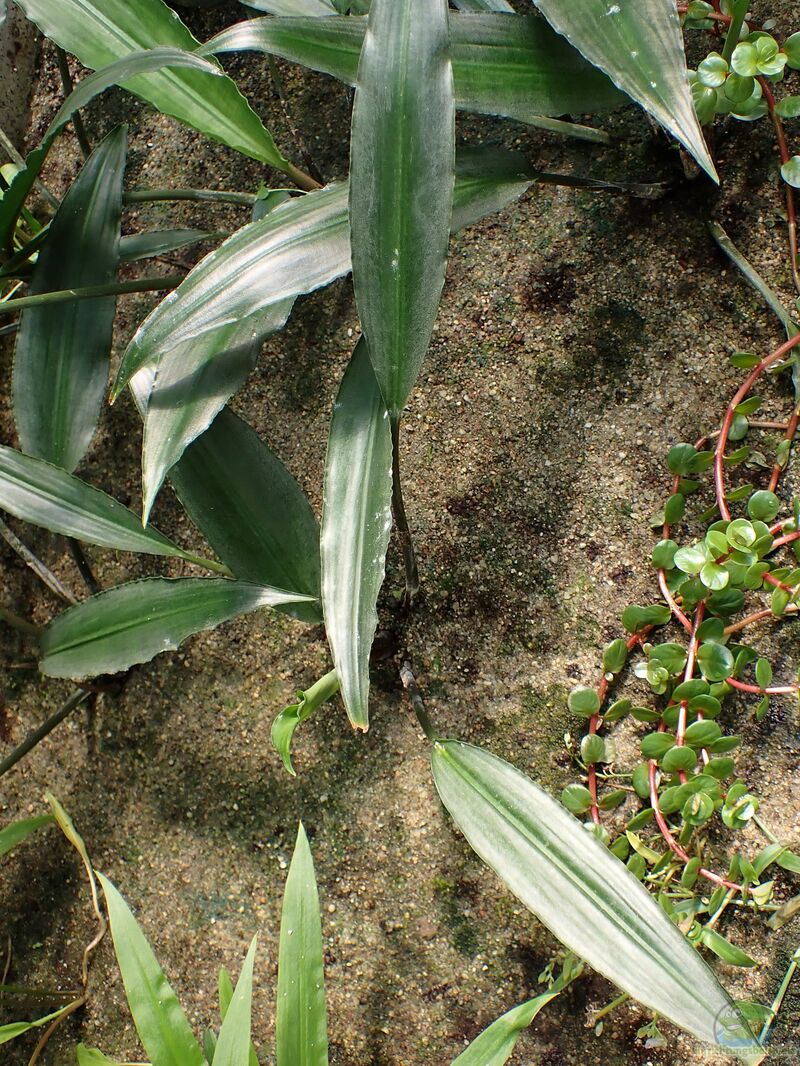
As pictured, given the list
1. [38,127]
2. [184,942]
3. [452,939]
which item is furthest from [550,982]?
[38,127]

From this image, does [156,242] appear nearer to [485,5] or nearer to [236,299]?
[236,299]

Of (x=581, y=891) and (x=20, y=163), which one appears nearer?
(x=581, y=891)

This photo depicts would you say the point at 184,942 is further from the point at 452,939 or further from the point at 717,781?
the point at 717,781

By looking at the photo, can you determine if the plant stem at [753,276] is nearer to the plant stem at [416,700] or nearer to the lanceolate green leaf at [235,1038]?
the plant stem at [416,700]

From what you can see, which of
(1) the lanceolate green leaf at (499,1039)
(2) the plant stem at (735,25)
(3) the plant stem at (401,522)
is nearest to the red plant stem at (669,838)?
(1) the lanceolate green leaf at (499,1039)

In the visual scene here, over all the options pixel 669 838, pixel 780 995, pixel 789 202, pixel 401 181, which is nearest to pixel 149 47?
pixel 401 181

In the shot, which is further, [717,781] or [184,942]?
[184,942]

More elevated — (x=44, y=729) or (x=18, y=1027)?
(x=44, y=729)
